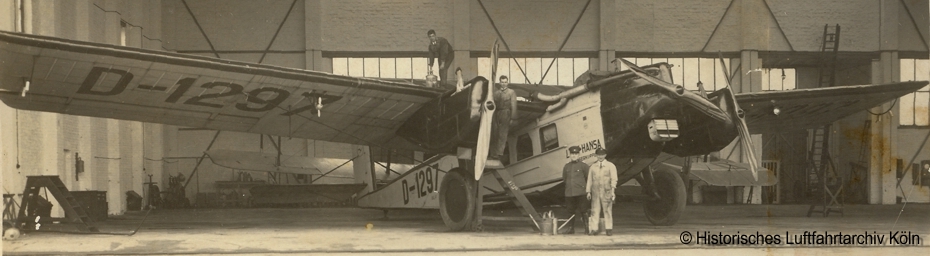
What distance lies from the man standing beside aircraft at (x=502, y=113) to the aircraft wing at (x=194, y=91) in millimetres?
1565

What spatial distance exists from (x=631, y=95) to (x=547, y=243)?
3.15 m

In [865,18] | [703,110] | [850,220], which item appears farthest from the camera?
[865,18]

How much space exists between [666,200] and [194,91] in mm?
→ 9278

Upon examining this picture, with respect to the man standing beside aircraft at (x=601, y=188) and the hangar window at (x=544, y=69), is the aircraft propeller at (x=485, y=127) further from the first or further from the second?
the hangar window at (x=544, y=69)

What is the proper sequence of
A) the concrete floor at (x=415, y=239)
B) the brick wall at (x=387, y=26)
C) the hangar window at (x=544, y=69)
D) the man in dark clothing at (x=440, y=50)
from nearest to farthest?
the concrete floor at (x=415, y=239) < the man in dark clothing at (x=440, y=50) < the brick wall at (x=387, y=26) < the hangar window at (x=544, y=69)

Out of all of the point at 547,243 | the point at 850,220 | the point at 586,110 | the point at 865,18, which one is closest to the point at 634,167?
the point at 586,110

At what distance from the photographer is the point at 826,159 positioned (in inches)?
893

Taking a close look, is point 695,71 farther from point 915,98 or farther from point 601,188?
point 601,188

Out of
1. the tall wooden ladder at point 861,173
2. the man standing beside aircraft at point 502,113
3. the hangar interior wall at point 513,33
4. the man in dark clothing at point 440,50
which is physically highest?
the hangar interior wall at point 513,33

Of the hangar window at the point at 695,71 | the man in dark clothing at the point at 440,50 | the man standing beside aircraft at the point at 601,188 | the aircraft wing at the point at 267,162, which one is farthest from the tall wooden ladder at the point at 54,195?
the hangar window at the point at 695,71

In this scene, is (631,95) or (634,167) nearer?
(631,95)

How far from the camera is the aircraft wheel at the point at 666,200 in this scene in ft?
55.7

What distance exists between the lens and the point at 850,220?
2031cm

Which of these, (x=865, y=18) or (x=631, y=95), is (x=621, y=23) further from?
(x=631, y=95)
